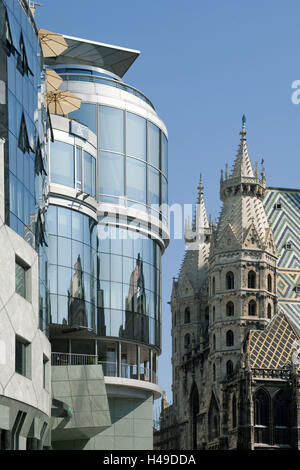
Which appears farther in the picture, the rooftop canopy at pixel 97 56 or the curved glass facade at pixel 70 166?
the rooftop canopy at pixel 97 56

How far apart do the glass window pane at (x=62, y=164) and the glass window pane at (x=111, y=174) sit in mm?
4422

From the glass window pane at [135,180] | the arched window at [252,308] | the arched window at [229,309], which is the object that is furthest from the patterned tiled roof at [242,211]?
the glass window pane at [135,180]

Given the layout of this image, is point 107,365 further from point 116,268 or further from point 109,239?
point 109,239

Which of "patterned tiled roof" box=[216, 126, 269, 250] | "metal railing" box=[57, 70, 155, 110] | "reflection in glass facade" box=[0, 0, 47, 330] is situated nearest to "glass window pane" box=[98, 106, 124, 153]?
"metal railing" box=[57, 70, 155, 110]

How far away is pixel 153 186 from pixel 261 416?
1626 inches

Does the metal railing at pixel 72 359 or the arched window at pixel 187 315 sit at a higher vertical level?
the arched window at pixel 187 315

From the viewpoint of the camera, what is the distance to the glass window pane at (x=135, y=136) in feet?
218

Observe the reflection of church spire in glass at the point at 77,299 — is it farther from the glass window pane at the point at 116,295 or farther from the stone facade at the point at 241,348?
the stone facade at the point at 241,348

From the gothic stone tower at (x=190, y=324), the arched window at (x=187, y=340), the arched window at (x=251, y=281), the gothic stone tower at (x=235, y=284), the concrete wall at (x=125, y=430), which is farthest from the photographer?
the arched window at (x=187, y=340)

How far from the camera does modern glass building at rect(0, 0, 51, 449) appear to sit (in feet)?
144

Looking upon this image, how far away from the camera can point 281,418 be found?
10338 centimetres

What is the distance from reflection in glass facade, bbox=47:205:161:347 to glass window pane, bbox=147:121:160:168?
4970mm
